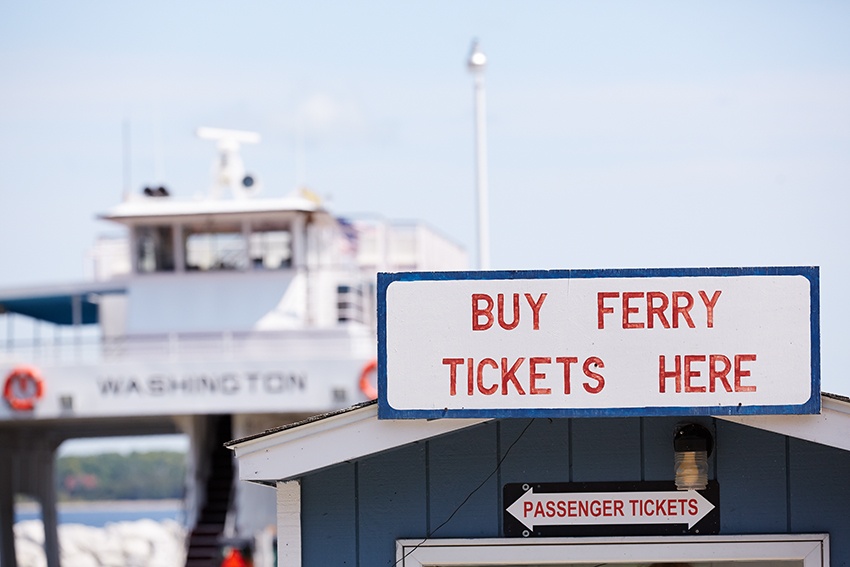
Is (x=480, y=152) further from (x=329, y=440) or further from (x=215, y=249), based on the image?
(x=215, y=249)

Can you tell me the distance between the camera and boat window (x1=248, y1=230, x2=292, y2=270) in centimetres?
3112

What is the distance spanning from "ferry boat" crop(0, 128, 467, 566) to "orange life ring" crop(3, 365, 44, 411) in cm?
3

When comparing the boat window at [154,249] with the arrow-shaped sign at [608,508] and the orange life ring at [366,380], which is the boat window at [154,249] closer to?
the orange life ring at [366,380]

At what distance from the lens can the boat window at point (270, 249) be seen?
102 ft

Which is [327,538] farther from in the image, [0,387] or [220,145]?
[220,145]

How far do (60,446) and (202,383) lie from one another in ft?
31.9

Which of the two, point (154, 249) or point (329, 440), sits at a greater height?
point (154, 249)

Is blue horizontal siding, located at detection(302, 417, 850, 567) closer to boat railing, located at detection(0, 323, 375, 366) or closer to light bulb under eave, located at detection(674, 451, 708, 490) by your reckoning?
light bulb under eave, located at detection(674, 451, 708, 490)

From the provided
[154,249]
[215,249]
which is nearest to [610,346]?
[215,249]

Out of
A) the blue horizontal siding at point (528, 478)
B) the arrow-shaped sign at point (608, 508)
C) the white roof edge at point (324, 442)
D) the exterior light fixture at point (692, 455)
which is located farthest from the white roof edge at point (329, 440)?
the arrow-shaped sign at point (608, 508)

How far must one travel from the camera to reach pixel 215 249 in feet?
103

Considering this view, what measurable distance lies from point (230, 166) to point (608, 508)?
79.7ft

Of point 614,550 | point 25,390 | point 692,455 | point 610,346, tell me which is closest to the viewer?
point 610,346

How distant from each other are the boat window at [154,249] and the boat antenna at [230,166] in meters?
1.29
